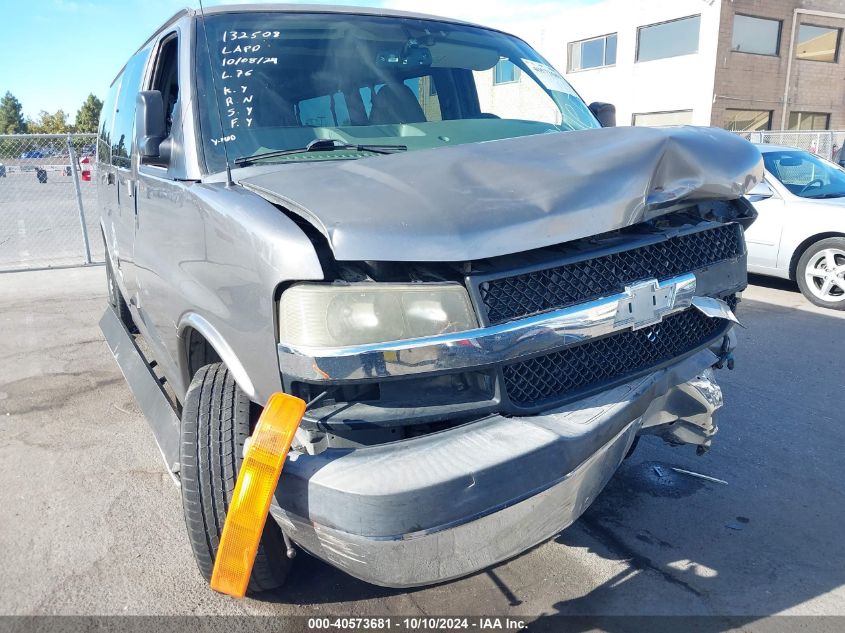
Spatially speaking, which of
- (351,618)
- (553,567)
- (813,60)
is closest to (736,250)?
(553,567)

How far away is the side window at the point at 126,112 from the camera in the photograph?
13.2ft

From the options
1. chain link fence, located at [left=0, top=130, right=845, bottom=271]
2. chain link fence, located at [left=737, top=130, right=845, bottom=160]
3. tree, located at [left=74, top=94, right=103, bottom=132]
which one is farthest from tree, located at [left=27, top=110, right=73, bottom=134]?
chain link fence, located at [left=737, top=130, right=845, bottom=160]

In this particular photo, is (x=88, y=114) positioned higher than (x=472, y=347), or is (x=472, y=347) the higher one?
(x=88, y=114)

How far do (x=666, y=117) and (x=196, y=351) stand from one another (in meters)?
27.7

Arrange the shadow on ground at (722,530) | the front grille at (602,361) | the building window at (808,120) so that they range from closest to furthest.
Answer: the front grille at (602,361)
the shadow on ground at (722,530)
the building window at (808,120)

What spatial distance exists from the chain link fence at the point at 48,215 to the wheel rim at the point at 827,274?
7.60m

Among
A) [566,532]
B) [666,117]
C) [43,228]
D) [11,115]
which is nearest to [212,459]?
[566,532]

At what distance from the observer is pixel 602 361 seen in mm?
2301

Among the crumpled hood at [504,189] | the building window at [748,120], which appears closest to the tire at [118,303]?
the crumpled hood at [504,189]

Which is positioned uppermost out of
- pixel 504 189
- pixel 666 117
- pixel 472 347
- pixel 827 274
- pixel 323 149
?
pixel 666 117

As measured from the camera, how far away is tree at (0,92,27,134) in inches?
2913

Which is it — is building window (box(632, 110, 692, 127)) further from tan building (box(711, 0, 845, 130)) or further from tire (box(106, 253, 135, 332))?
tire (box(106, 253, 135, 332))

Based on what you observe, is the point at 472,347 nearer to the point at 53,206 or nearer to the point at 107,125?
the point at 107,125

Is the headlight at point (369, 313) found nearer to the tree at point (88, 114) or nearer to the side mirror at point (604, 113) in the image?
the side mirror at point (604, 113)
